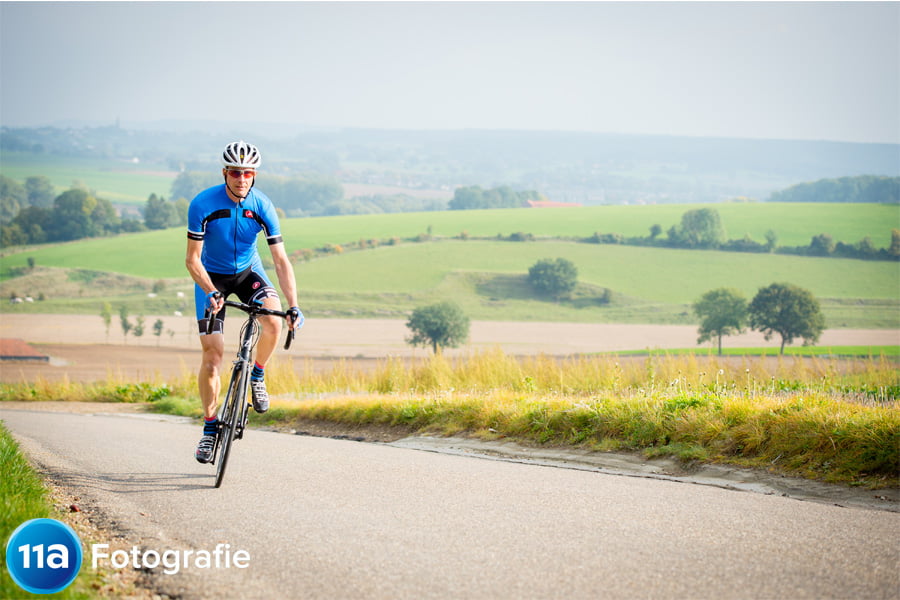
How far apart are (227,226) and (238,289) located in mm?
563

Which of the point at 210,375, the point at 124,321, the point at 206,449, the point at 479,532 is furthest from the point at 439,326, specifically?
the point at 479,532

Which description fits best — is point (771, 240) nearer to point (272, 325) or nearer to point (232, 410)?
point (272, 325)

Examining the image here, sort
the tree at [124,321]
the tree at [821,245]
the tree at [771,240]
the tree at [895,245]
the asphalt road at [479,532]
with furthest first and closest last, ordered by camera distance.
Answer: the tree at [771,240], the tree at [821,245], the tree at [895,245], the tree at [124,321], the asphalt road at [479,532]

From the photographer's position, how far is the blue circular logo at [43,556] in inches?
173

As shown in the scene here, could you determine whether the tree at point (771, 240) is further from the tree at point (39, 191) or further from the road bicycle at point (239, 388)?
the road bicycle at point (239, 388)

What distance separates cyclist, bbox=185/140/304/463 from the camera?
294 inches

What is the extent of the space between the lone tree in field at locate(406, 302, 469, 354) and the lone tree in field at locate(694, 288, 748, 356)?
79.2 ft

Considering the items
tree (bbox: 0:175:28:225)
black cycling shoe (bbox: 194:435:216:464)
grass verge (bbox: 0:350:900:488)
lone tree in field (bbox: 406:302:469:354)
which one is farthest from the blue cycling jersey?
tree (bbox: 0:175:28:225)

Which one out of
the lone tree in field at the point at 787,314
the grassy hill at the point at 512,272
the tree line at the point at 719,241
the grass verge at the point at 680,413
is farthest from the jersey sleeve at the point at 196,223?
the tree line at the point at 719,241

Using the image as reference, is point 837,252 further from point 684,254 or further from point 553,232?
point 553,232

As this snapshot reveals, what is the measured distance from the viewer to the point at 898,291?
360 ft

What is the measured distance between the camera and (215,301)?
7.26m

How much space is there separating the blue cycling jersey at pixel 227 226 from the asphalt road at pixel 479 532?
179 centimetres

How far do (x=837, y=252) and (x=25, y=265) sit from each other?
4291 inches
